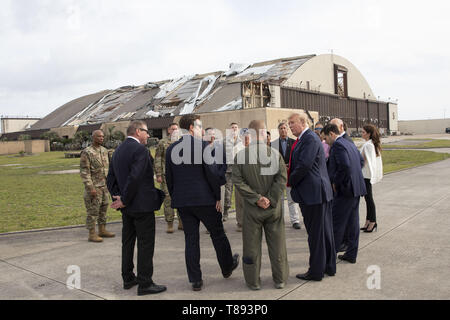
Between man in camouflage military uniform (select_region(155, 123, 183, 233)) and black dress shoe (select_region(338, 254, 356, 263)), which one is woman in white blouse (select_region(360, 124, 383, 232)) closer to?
black dress shoe (select_region(338, 254, 356, 263))

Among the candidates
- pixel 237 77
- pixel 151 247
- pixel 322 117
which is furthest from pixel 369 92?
pixel 151 247

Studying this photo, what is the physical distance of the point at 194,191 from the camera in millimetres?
4426

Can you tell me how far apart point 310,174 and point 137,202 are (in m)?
2.11

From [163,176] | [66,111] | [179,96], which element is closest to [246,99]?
[179,96]

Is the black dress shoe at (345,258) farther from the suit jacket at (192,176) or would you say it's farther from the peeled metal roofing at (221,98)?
the peeled metal roofing at (221,98)

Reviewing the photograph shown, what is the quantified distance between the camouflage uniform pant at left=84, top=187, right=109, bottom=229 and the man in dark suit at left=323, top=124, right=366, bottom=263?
4.10 meters

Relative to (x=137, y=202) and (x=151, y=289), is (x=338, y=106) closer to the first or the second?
(x=137, y=202)

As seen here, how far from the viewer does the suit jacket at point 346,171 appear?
16.9 ft

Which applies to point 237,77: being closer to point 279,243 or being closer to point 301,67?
point 301,67

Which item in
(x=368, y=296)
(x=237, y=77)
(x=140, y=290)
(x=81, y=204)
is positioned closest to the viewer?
(x=368, y=296)

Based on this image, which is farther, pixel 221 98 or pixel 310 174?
pixel 221 98

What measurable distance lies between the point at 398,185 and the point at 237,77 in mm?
43808

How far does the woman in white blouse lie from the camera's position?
21.1 ft

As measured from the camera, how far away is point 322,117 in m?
51.0
